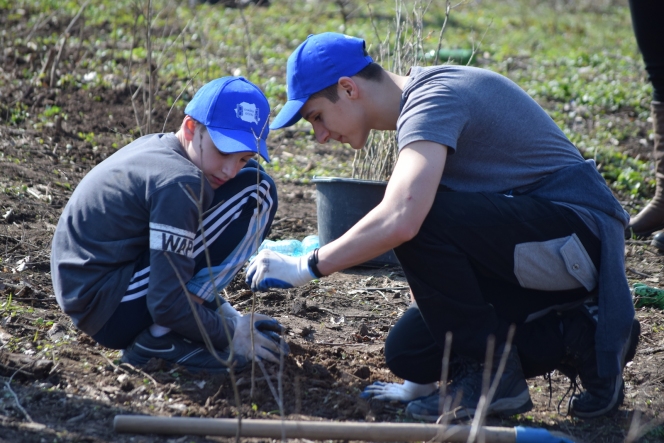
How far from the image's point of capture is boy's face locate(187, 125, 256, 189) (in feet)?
8.34

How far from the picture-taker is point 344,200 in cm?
383

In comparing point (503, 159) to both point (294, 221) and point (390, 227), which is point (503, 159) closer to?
point (390, 227)

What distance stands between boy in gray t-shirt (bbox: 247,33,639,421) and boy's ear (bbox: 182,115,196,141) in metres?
0.29

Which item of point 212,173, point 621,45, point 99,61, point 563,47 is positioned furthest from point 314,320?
point 621,45

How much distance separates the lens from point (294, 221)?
15.2 feet

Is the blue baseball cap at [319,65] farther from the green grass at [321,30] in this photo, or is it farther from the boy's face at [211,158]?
the green grass at [321,30]

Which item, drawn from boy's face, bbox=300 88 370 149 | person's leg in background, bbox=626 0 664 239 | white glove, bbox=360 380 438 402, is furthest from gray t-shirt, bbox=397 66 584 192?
person's leg in background, bbox=626 0 664 239

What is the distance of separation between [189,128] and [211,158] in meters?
0.15

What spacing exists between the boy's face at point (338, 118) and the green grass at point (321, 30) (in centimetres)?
181

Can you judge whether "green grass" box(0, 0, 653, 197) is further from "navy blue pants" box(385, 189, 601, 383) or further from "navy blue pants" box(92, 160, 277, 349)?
"navy blue pants" box(385, 189, 601, 383)

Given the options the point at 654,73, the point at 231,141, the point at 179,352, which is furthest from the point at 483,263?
the point at 654,73

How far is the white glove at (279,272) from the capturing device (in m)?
2.31

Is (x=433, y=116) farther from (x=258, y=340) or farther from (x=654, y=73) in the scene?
(x=654, y=73)

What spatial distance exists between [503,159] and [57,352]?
1.71m
